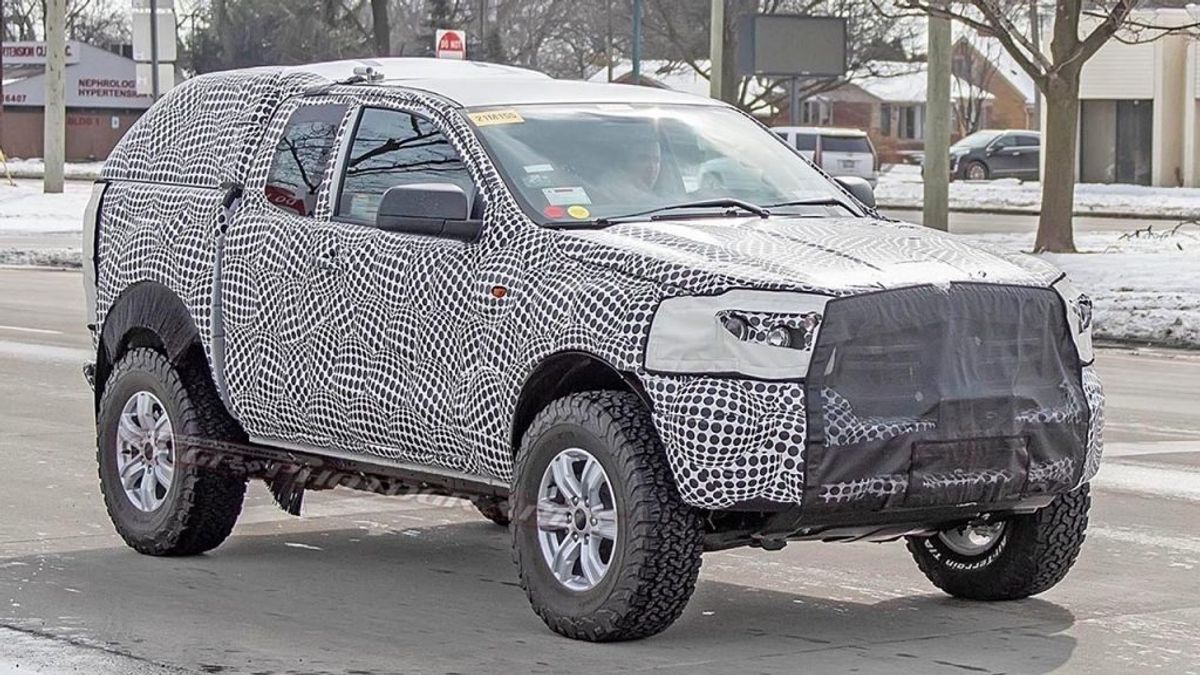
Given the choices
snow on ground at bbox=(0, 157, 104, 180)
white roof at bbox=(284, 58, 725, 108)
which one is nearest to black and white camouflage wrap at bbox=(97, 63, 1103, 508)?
white roof at bbox=(284, 58, 725, 108)

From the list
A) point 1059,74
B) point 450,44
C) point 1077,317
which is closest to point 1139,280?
point 1059,74

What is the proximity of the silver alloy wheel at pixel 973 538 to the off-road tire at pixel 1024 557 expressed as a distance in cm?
2

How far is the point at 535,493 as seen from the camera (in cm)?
693

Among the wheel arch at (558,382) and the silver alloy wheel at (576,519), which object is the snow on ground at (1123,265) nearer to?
the wheel arch at (558,382)

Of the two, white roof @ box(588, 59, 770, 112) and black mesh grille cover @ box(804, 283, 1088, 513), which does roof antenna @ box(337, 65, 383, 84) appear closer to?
black mesh grille cover @ box(804, 283, 1088, 513)

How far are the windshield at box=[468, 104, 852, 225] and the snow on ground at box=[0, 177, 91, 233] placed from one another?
29.8 m

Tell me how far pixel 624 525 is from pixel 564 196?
4.48 feet

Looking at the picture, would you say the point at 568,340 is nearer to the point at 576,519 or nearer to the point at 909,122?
the point at 576,519

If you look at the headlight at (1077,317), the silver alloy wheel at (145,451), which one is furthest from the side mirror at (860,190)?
the silver alloy wheel at (145,451)

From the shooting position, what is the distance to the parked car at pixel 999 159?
64062 mm

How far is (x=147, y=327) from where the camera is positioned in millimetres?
8586

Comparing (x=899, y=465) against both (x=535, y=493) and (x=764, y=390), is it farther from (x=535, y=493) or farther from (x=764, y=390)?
(x=535, y=493)

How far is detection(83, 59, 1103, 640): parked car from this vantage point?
6.52 m

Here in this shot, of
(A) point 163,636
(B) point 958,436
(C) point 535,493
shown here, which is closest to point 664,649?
(C) point 535,493
